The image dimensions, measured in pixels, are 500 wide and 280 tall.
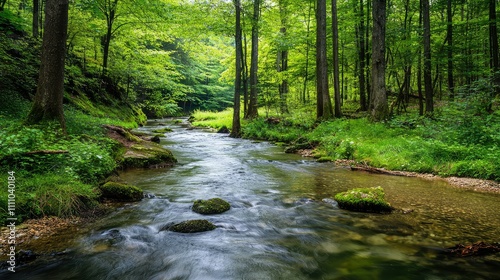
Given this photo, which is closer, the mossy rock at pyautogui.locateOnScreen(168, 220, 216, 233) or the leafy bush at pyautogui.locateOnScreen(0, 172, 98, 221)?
the leafy bush at pyautogui.locateOnScreen(0, 172, 98, 221)

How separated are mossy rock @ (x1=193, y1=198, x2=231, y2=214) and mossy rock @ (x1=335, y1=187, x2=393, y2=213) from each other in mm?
2167

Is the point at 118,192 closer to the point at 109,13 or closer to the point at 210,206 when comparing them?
the point at 210,206

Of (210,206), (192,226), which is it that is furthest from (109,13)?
(192,226)

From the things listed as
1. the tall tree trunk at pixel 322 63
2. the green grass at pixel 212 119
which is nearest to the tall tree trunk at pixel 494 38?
the tall tree trunk at pixel 322 63

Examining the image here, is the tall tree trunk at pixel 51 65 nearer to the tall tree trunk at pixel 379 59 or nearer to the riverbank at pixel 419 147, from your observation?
the riverbank at pixel 419 147

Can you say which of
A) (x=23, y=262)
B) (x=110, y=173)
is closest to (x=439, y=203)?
(x=23, y=262)

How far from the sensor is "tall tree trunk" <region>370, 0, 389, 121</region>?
12.0 meters

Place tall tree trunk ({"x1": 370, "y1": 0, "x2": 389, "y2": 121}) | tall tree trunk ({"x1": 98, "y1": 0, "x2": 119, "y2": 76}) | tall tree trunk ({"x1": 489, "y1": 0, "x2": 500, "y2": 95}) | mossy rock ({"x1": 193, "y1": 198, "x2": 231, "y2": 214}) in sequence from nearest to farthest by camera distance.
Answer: mossy rock ({"x1": 193, "y1": 198, "x2": 231, "y2": 214}), tall tree trunk ({"x1": 370, "y1": 0, "x2": 389, "y2": 121}), tall tree trunk ({"x1": 489, "y1": 0, "x2": 500, "y2": 95}), tall tree trunk ({"x1": 98, "y1": 0, "x2": 119, "y2": 76})

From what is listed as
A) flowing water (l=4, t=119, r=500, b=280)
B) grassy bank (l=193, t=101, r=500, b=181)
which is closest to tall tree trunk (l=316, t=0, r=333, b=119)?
grassy bank (l=193, t=101, r=500, b=181)

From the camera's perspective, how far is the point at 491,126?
8055mm

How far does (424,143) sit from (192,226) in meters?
7.22

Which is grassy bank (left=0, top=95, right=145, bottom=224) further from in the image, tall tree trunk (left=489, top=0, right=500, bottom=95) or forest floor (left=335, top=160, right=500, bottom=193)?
tall tree trunk (left=489, top=0, right=500, bottom=95)

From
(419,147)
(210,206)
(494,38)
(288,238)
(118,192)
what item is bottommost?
(288,238)

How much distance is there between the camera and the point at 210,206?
5188mm
